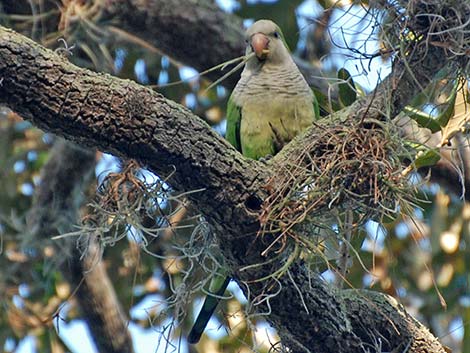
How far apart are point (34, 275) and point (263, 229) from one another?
272 cm

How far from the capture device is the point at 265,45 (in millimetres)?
3516

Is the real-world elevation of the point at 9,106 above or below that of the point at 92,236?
above

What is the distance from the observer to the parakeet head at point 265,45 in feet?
11.5

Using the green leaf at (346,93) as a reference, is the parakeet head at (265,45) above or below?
below

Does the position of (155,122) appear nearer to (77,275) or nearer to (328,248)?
(328,248)

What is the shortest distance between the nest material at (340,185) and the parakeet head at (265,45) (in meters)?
0.95

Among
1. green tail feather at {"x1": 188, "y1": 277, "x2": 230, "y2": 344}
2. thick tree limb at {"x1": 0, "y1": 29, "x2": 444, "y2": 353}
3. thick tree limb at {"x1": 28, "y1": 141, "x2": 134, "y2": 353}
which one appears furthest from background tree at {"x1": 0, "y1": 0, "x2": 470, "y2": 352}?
thick tree limb at {"x1": 28, "y1": 141, "x2": 134, "y2": 353}

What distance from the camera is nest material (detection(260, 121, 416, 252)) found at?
2533 mm

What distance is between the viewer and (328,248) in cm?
284

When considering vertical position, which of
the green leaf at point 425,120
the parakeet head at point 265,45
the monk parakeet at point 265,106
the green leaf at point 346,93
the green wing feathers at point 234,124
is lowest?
the green wing feathers at point 234,124

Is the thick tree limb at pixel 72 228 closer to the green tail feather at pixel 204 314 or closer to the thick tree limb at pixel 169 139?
the green tail feather at pixel 204 314

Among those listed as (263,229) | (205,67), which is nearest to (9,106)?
(263,229)

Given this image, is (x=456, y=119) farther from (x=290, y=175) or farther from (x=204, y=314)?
(x=204, y=314)

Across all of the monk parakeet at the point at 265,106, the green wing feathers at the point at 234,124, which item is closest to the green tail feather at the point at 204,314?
the monk parakeet at the point at 265,106
